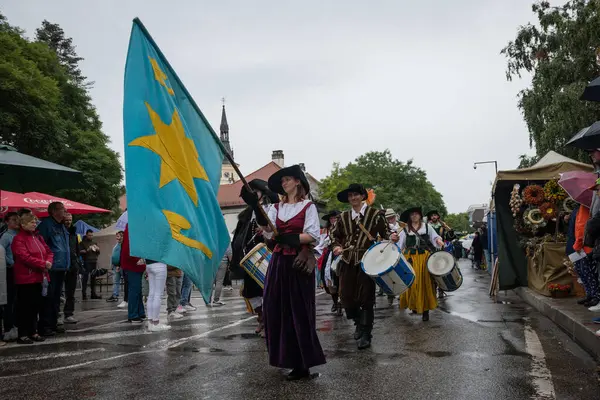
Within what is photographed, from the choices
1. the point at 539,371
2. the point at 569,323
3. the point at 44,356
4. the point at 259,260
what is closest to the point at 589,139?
the point at 569,323

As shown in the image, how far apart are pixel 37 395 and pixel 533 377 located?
4.10 m

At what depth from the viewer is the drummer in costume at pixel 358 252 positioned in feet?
24.1

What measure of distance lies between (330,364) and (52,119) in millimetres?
24539

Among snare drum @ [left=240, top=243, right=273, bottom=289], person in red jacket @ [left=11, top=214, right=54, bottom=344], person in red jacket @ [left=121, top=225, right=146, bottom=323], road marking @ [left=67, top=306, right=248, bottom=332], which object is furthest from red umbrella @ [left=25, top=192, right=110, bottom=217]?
snare drum @ [left=240, top=243, right=273, bottom=289]

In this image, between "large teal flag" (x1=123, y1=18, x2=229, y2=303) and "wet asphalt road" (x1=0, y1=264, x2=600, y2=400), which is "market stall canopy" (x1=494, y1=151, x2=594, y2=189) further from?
"large teal flag" (x1=123, y1=18, x2=229, y2=303)

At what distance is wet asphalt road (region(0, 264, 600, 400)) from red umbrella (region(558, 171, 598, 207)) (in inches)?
73.5

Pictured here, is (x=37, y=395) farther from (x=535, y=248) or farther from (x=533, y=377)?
(x=535, y=248)

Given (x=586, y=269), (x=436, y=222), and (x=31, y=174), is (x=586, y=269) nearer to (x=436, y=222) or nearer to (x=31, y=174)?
(x=436, y=222)

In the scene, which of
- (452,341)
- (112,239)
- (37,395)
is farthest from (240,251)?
(112,239)

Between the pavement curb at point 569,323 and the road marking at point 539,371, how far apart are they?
0.45 m

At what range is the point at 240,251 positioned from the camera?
8.39m

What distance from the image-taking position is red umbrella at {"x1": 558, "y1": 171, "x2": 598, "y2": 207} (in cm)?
909

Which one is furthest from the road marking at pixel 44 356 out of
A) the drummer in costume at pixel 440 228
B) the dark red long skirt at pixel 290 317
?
the drummer in costume at pixel 440 228

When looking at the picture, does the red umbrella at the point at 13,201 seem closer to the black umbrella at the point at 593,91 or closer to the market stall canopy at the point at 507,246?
the market stall canopy at the point at 507,246
